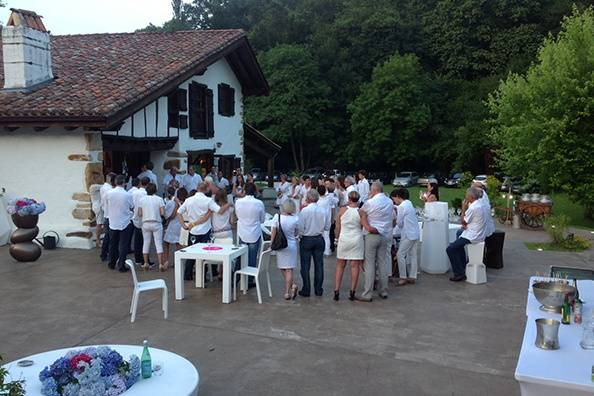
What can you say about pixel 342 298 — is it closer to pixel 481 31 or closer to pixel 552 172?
pixel 552 172

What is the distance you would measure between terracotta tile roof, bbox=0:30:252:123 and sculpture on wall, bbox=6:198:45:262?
1.94 m

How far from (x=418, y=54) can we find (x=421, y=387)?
43.1 meters

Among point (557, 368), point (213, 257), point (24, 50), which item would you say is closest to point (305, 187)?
point (213, 257)

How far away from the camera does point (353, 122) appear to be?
135 feet

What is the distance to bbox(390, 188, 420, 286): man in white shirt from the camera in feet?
29.8

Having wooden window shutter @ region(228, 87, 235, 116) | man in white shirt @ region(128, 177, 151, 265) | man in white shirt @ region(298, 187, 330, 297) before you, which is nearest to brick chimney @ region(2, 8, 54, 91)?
man in white shirt @ region(128, 177, 151, 265)

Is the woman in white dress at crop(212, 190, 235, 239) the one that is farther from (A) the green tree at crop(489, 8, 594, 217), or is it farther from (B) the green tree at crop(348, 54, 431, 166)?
(B) the green tree at crop(348, 54, 431, 166)

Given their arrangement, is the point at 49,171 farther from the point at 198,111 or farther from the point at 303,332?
the point at 303,332

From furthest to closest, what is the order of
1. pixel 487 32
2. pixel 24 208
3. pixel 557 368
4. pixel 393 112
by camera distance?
pixel 487 32
pixel 393 112
pixel 24 208
pixel 557 368

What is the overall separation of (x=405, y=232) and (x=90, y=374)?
634cm

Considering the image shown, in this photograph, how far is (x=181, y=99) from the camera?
15539 millimetres

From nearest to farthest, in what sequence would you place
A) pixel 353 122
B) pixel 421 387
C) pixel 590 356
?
pixel 590 356
pixel 421 387
pixel 353 122

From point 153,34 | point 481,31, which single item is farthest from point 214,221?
point 481,31

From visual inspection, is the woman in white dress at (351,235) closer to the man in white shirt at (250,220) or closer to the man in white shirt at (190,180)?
the man in white shirt at (250,220)
